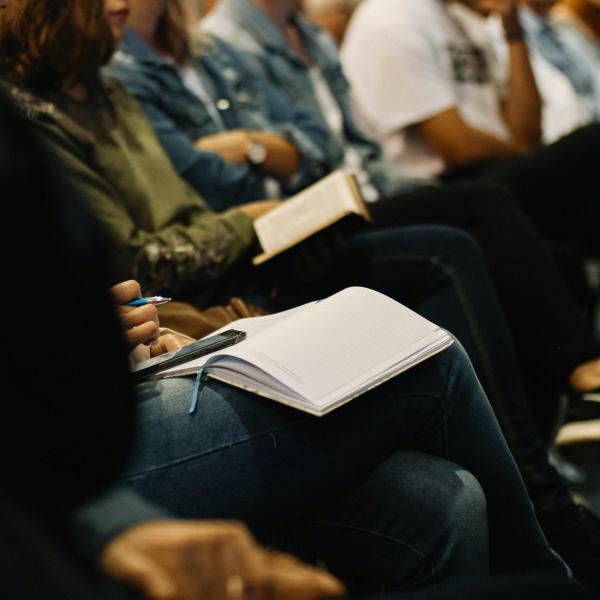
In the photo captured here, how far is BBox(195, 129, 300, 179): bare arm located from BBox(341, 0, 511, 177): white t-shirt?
1.59ft

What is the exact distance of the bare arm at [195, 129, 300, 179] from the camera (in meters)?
1.88

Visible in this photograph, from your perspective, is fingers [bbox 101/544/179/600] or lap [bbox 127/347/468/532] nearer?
fingers [bbox 101/544/179/600]

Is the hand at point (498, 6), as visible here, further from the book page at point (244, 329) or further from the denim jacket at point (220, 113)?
the book page at point (244, 329)

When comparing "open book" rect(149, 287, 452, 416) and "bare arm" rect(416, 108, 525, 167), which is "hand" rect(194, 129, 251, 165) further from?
"open book" rect(149, 287, 452, 416)

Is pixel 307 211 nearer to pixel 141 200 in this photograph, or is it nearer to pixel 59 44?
pixel 141 200

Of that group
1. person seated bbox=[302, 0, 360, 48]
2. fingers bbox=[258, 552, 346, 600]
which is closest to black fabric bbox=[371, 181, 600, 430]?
fingers bbox=[258, 552, 346, 600]

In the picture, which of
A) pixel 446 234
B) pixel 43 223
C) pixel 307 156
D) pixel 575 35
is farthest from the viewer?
pixel 575 35

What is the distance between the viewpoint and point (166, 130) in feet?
5.79

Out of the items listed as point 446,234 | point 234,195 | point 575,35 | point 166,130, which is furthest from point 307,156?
point 575,35

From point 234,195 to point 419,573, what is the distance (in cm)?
109

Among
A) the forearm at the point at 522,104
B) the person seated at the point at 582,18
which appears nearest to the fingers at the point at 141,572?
the forearm at the point at 522,104

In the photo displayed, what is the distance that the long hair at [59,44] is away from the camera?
123 cm

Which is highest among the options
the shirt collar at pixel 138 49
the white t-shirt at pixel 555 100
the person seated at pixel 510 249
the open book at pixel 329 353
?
the shirt collar at pixel 138 49

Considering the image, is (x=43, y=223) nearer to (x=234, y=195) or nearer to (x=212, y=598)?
(x=212, y=598)
